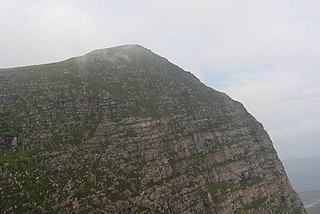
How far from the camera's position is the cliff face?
12106 centimetres

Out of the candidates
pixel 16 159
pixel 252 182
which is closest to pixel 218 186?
pixel 252 182

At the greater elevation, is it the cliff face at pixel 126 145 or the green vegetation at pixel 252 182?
the cliff face at pixel 126 145

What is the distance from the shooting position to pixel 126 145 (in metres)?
143

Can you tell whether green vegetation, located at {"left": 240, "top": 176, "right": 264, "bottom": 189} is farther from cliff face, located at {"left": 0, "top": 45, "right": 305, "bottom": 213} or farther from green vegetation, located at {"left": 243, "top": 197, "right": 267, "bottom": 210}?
green vegetation, located at {"left": 243, "top": 197, "right": 267, "bottom": 210}

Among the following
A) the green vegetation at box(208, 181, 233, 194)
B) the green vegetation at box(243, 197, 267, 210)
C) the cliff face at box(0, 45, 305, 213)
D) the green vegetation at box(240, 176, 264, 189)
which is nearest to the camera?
the cliff face at box(0, 45, 305, 213)

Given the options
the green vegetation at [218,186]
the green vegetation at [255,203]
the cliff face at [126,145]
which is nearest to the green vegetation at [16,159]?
the cliff face at [126,145]

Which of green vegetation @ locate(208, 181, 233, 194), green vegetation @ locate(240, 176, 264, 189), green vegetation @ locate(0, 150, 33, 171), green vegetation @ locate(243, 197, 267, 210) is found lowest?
green vegetation @ locate(243, 197, 267, 210)

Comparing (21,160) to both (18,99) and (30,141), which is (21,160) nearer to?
(30,141)

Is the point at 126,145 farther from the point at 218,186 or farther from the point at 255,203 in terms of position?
the point at 255,203

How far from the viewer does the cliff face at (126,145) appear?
121062 millimetres

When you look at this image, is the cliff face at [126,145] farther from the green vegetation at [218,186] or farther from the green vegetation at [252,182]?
the green vegetation at [252,182]

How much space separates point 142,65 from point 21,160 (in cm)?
8430

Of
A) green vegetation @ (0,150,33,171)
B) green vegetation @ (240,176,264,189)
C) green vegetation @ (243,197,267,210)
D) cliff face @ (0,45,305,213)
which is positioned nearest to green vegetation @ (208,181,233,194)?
cliff face @ (0,45,305,213)

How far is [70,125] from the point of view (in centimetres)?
14075
